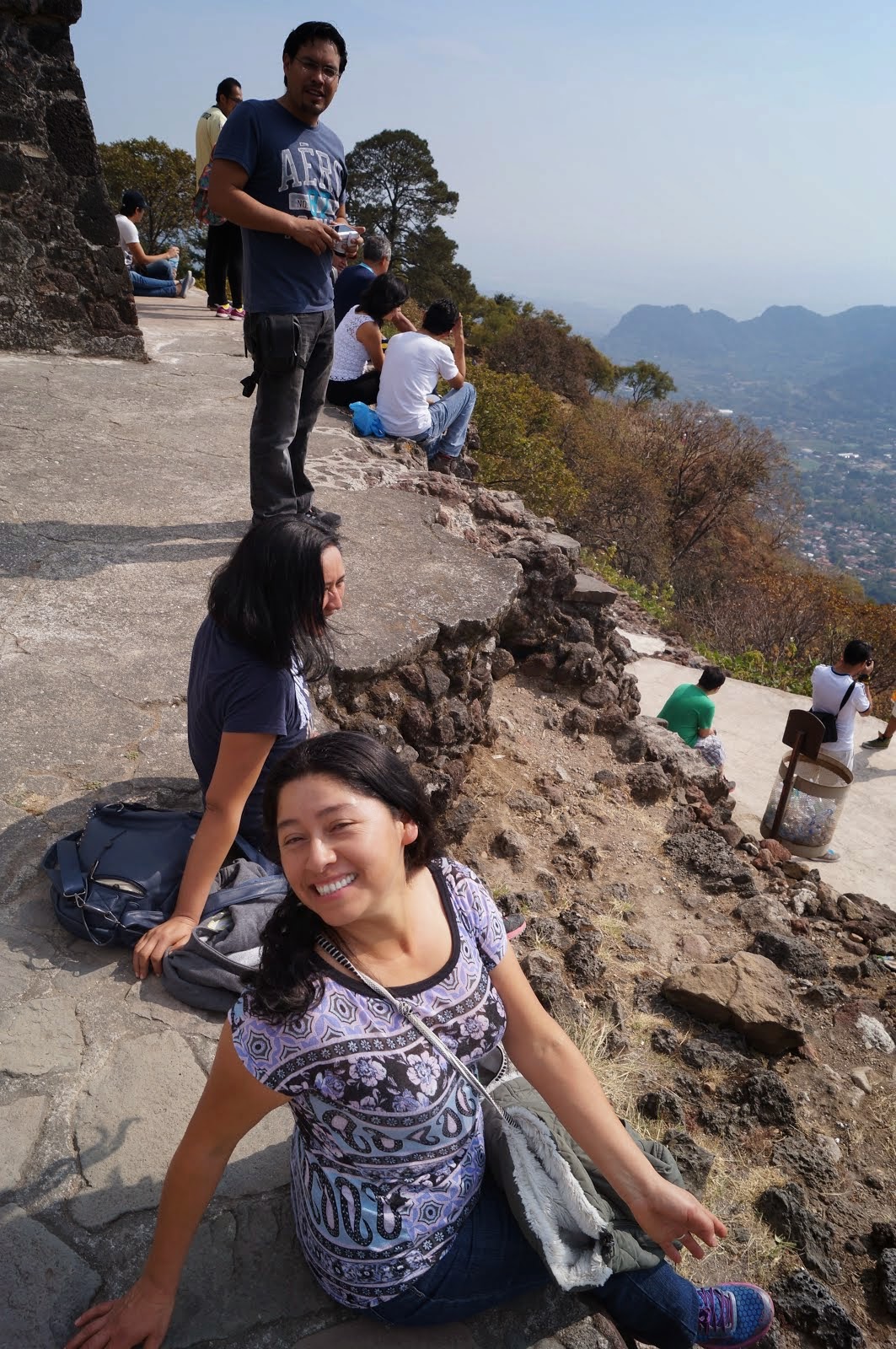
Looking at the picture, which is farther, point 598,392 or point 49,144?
point 598,392

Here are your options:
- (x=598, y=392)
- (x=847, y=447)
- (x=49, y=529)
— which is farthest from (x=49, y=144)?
(x=847, y=447)

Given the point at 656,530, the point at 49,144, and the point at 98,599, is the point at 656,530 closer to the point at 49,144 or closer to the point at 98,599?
the point at 49,144

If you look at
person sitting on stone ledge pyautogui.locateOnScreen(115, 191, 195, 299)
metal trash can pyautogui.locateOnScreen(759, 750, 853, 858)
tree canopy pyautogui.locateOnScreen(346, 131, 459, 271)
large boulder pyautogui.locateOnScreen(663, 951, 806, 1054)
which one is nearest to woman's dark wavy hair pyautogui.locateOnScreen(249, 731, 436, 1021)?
large boulder pyautogui.locateOnScreen(663, 951, 806, 1054)

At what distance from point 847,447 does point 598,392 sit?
141m

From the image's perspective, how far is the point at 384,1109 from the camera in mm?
1493

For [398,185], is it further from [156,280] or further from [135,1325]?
[135,1325]

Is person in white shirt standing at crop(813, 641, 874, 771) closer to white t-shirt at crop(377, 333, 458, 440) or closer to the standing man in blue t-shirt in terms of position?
white t-shirt at crop(377, 333, 458, 440)

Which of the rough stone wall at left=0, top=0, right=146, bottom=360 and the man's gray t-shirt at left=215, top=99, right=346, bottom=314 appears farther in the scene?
the rough stone wall at left=0, top=0, right=146, bottom=360

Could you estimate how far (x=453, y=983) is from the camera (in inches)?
63.0

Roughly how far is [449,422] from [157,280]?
195 inches

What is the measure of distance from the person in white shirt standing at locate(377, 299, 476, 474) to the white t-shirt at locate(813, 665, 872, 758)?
3.12m

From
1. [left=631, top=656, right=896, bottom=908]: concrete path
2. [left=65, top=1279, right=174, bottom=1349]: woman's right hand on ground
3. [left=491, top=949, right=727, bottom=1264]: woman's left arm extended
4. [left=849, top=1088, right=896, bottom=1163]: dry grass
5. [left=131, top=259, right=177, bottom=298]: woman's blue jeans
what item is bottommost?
[left=631, top=656, right=896, bottom=908]: concrete path

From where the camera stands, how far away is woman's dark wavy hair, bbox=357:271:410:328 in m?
6.43

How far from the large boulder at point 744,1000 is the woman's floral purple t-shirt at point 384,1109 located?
1.83 meters
